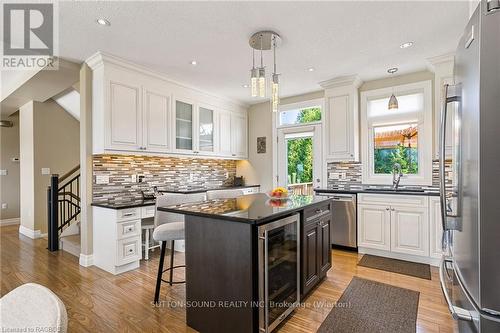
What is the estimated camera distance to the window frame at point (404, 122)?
3.80 m

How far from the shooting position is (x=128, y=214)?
3232 millimetres

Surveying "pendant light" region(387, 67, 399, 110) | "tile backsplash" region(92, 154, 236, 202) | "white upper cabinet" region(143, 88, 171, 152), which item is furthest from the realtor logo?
"pendant light" region(387, 67, 399, 110)

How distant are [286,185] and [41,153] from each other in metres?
4.83

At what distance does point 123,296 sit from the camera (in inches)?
101

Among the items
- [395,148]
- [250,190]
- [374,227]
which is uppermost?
[395,148]

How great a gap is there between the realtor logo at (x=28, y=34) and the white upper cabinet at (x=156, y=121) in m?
1.19

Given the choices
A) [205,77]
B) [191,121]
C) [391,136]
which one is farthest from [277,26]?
[391,136]

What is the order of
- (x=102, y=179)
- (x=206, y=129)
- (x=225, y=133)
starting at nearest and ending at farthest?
1. (x=102, y=179)
2. (x=206, y=129)
3. (x=225, y=133)

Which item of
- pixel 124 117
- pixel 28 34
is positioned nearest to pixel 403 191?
pixel 124 117

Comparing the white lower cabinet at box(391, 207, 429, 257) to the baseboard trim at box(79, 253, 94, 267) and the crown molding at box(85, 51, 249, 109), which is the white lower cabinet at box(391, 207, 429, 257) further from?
the baseboard trim at box(79, 253, 94, 267)

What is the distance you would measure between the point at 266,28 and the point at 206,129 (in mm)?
2511

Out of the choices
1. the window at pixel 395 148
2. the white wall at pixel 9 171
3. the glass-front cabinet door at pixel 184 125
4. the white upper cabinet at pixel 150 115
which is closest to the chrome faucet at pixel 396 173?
the window at pixel 395 148

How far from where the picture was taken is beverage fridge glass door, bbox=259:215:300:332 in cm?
178

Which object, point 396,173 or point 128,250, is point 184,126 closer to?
point 128,250
